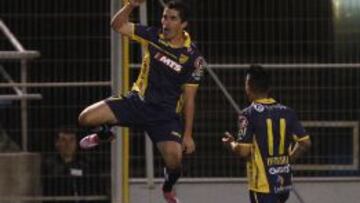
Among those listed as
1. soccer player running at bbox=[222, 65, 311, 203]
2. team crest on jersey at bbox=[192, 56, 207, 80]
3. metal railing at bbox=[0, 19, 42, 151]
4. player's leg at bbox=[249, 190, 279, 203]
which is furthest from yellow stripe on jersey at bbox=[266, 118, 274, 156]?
metal railing at bbox=[0, 19, 42, 151]

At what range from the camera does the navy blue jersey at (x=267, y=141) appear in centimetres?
1007

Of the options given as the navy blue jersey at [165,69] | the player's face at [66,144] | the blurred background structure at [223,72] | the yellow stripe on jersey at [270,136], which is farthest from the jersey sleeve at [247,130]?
the player's face at [66,144]

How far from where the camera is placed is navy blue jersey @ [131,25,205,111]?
1076 centimetres

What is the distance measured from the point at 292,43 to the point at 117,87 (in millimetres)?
2287

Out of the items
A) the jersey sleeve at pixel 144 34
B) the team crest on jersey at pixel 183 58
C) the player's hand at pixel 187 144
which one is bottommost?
the player's hand at pixel 187 144

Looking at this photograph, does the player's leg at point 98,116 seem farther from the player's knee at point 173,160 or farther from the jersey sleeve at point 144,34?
the jersey sleeve at point 144,34

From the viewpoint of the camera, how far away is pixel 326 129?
13195mm

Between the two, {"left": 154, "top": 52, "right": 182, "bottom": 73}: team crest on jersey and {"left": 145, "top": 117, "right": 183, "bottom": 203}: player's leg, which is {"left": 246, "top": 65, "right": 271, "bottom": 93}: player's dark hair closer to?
{"left": 154, "top": 52, "right": 182, "bottom": 73}: team crest on jersey

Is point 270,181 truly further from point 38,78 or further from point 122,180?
point 38,78

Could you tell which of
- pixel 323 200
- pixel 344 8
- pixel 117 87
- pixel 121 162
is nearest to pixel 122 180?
pixel 121 162

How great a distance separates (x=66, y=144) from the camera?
42.4 ft

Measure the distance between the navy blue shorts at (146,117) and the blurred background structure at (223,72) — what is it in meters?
2.10

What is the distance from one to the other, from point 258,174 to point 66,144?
11.4 ft

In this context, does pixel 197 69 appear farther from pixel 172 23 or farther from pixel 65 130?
pixel 65 130
